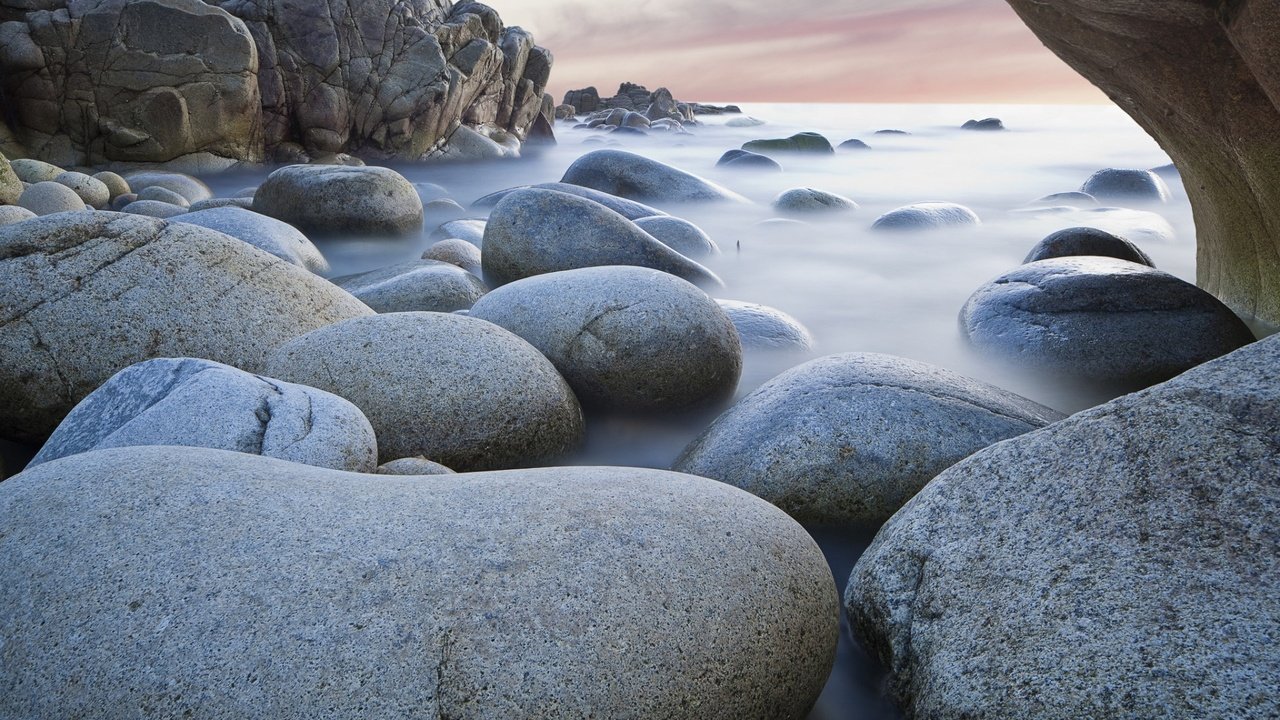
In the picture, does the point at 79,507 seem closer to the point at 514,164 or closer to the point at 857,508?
the point at 857,508

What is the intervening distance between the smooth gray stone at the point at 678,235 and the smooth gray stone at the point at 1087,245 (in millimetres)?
2638

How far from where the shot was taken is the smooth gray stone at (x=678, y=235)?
7.30 metres

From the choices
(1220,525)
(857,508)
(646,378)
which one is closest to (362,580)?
(1220,525)

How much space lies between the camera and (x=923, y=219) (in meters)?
9.17

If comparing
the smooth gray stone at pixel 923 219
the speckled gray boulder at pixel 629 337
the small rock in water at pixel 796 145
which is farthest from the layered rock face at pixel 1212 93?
the small rock in water at pixel 796 145

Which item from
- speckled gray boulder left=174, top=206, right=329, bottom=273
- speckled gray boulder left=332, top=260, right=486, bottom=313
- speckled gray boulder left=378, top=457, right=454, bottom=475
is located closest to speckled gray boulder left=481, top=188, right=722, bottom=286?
speckled gray boulder left=332, top=260, right=486, bottom=313

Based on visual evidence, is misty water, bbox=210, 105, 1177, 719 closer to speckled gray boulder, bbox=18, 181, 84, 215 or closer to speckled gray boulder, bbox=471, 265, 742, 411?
speckled gray boulder, bbox=471, 265, 742, 411

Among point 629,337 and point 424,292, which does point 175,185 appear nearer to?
point 424,292

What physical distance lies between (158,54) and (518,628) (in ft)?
46.7

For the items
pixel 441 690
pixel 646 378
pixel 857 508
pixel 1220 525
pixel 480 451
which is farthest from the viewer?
pixel 646 378

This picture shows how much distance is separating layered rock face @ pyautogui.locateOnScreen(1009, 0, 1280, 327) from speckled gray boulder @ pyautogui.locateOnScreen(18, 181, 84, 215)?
311 inches

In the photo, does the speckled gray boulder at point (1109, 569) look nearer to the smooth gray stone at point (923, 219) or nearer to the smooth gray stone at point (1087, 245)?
the smooth gray stone at point (1087, 245)

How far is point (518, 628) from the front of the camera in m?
1.56

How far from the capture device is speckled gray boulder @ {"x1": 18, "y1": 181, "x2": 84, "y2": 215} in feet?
25.7
